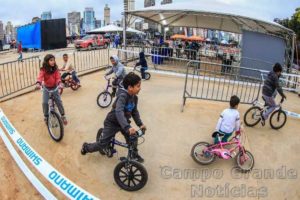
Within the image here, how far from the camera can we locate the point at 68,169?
520 centimetres

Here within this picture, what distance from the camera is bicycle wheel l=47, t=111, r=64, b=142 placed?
19.6 ft

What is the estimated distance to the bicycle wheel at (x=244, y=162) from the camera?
17.6 feet

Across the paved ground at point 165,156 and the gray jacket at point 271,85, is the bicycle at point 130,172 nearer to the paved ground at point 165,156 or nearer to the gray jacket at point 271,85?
the paved ground at point 165,156

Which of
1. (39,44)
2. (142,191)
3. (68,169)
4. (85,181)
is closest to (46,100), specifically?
(68,169)

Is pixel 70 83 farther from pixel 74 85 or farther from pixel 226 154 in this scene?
pixel 226 154

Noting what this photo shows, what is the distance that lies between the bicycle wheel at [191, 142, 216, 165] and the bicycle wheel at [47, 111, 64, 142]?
113 inches

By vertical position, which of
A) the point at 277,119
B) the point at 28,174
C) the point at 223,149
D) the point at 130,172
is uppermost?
the point at 277,119

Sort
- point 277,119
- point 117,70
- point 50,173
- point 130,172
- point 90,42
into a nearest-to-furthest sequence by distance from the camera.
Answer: point 130,172
point 50,173
point 277,119
point 117,70
point 90,42

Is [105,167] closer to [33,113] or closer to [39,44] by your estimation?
[33,113]

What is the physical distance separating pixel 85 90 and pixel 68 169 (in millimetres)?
5391

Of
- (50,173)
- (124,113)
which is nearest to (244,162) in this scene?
(124,113)

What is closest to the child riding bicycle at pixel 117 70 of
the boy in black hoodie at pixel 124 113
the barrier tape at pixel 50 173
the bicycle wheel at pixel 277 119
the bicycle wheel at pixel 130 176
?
the barrier tape at pixel 50 173

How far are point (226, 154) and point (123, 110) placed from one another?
2240mm

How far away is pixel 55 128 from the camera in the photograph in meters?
6.26
